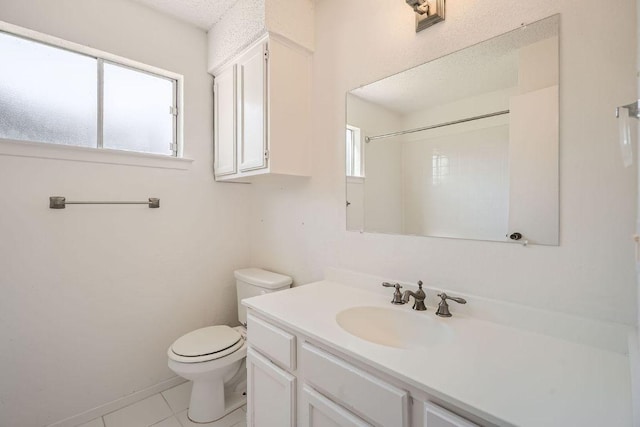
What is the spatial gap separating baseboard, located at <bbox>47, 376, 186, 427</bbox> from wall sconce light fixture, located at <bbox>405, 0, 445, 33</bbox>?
2604mm

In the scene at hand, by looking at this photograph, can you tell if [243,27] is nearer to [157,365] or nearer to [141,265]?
[141,265]

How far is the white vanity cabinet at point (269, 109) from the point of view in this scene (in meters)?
1.64

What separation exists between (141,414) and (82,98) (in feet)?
6.37

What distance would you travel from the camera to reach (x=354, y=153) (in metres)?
1.61

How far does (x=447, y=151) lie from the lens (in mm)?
1274

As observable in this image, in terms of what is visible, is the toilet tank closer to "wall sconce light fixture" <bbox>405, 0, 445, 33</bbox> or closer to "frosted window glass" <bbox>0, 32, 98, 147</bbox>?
"frosted window glass" <bbox>0, 32, 98, 147</bbox>

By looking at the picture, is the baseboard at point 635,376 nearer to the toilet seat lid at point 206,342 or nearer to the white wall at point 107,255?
the toilet seat lid at point 206,342

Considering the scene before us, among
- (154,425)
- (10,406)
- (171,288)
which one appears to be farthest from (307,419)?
(10,406)

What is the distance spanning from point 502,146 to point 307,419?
1.25 meters

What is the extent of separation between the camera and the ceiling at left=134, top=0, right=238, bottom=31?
1.83 m

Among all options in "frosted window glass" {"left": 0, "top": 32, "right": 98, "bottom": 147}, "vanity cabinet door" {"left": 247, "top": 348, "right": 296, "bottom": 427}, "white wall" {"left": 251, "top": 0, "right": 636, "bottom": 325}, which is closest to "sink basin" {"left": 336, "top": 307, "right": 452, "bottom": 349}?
"white wall" {"left": 251, "top": 0, "right": 636, "bottom": 325}

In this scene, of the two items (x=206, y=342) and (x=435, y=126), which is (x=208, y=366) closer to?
(x=206, y=342)

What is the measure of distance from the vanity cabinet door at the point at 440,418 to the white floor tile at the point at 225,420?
55.6 inches

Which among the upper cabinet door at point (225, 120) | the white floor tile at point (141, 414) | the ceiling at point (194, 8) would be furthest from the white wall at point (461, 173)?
the white floor tile at point (141, 414)
